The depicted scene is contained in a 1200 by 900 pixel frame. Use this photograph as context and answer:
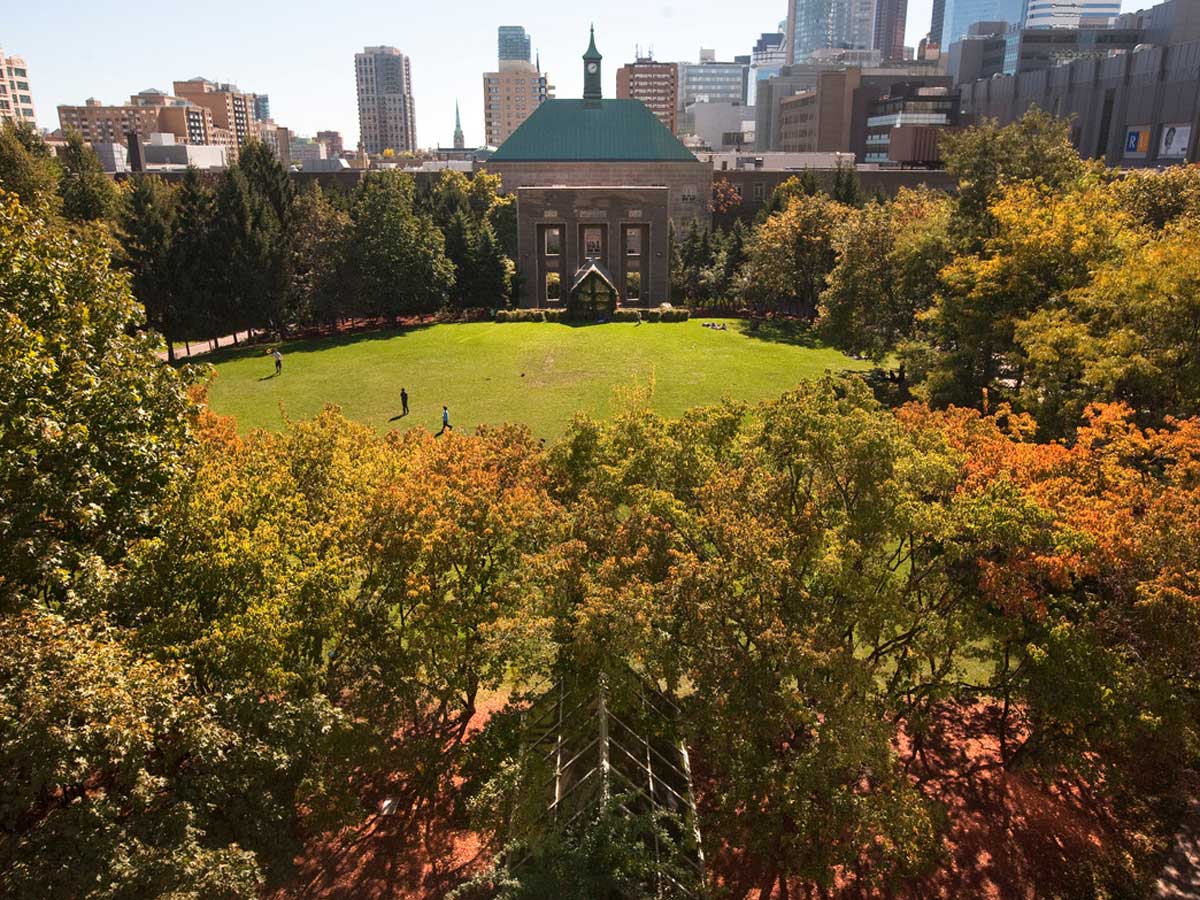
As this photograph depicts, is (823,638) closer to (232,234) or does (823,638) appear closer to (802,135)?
(232,234)

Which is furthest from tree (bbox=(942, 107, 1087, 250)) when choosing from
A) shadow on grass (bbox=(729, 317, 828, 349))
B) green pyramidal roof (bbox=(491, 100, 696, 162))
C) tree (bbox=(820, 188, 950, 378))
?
green pyramidal roof (bbox=(491, 100, 696, 162))

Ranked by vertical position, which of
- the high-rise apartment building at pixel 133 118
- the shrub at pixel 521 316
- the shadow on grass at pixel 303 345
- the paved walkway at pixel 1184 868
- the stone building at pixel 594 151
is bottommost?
the paved walkway at pixel 1184 868

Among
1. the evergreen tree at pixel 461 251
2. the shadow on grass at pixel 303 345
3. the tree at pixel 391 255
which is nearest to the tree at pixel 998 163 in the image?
the tree at pixel 391 255

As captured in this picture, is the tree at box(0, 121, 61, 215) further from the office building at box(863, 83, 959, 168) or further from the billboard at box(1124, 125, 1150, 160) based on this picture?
the billboard at box(1124, 125, 1150, 160)

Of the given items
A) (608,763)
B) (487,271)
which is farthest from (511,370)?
(608,763)

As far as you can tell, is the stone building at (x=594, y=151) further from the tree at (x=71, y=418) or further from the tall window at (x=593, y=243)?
the tree at (x=71, y=418)

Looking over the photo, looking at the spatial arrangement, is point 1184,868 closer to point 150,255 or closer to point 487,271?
point 150,255
